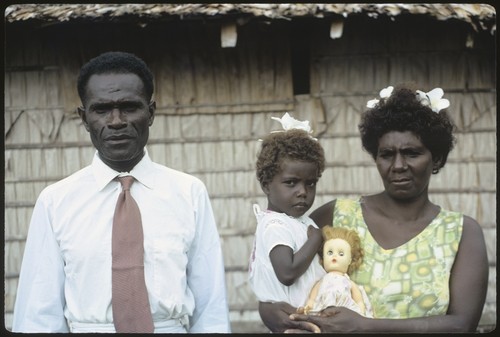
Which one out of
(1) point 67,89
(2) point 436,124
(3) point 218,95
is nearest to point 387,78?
(3) point 218,95

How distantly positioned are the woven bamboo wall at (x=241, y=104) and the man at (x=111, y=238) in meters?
3.09

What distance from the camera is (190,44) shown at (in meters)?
6.18

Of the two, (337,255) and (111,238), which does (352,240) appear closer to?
(337,255)

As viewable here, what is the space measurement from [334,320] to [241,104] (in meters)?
3.37

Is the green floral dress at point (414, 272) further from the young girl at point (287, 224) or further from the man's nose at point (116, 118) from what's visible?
the man's nose at point (116, 118)

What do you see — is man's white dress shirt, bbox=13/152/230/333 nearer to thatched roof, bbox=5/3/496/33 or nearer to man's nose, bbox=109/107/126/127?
man's nose, bbox=109/107/126/127

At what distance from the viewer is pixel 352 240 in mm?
3113

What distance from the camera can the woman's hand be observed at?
9.87ft

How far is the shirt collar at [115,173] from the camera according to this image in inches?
123

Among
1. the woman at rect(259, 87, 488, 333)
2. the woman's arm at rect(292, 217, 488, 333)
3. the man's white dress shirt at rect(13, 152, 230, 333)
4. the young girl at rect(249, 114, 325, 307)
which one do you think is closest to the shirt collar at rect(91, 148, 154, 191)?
the man's white dress shirt at rect(13, 152, 230, 333)

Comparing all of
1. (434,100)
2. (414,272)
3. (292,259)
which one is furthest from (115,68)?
(414,272)

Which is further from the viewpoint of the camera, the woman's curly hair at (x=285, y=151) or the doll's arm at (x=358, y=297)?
the woman's curly hair at (x=285, y=151)

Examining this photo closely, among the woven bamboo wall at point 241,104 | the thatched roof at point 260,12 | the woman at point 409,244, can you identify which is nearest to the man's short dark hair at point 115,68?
the woman at point 409,244

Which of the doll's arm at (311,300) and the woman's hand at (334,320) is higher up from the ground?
the doll's arm at (311,300)
